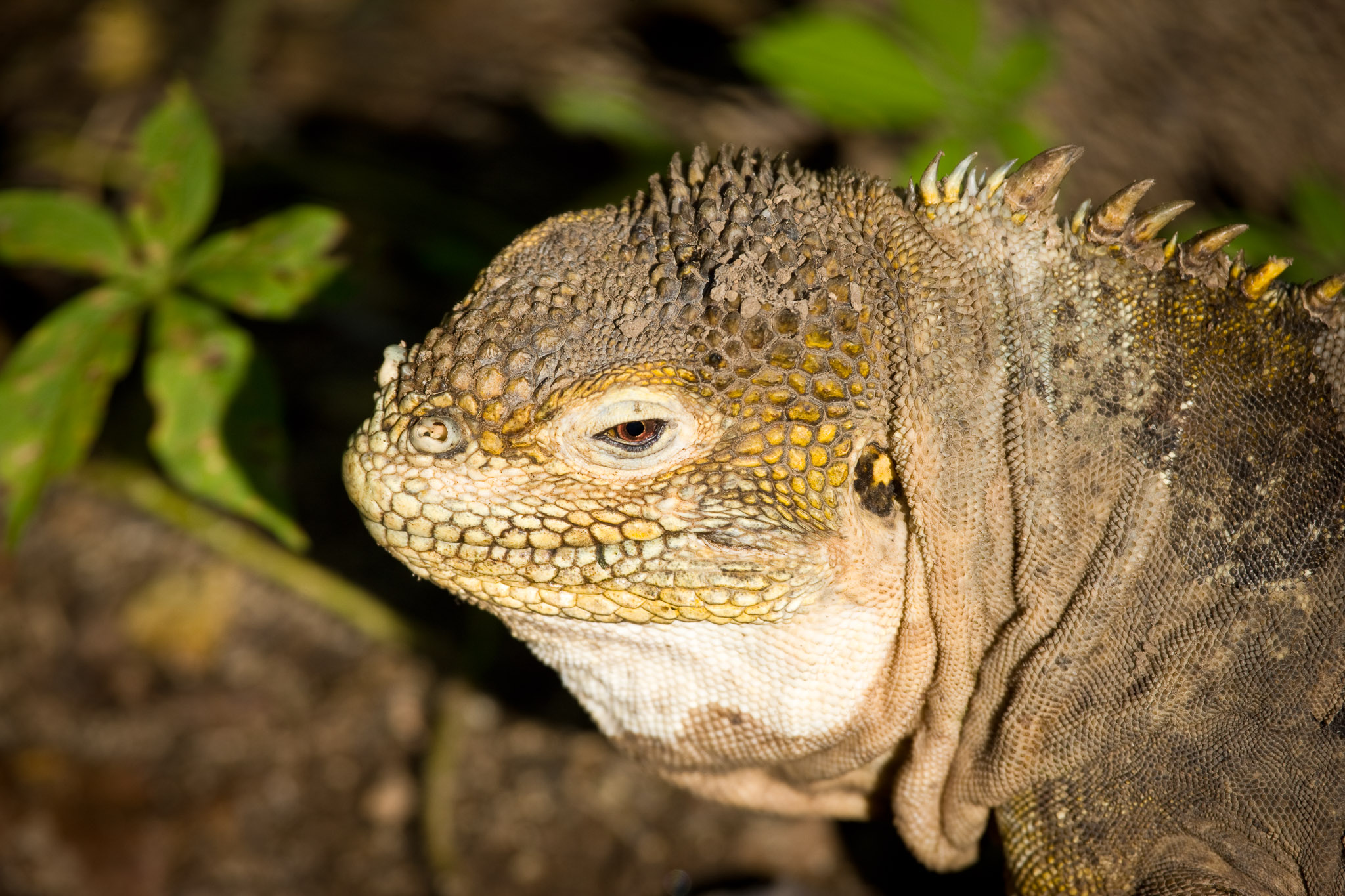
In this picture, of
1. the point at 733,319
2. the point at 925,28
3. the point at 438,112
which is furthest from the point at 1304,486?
the point at 438,112

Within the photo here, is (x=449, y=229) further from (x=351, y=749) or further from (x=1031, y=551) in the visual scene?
(x=1031, y=551)

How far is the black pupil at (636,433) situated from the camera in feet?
7.35

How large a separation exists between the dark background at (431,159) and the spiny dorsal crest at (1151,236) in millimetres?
2256

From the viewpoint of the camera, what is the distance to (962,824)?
2.63 meters

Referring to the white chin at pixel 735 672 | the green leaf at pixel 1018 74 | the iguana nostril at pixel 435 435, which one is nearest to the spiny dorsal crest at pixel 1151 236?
the white chin at pixel 735 672

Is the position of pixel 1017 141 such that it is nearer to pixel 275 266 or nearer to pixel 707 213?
pixel 707 213

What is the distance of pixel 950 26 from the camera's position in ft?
12.9

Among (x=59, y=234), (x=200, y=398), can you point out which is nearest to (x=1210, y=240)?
(x=200, y=398)

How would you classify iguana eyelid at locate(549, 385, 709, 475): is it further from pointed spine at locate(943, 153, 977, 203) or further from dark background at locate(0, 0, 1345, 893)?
dark background at locate(0, 0, 1345, 893)

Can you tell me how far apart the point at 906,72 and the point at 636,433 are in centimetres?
244

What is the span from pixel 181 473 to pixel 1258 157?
16.9ft

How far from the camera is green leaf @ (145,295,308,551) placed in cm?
322

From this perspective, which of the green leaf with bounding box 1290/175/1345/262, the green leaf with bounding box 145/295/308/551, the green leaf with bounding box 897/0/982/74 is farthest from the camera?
the green leaf with bounding box 1290/175/1345/262

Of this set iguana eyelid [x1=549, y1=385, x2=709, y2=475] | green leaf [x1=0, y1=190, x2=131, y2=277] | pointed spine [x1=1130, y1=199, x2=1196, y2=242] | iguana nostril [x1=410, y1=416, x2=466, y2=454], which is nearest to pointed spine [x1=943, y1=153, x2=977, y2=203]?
pointed spine [x1=1130, y1=199, x2=1196, y2=242]
